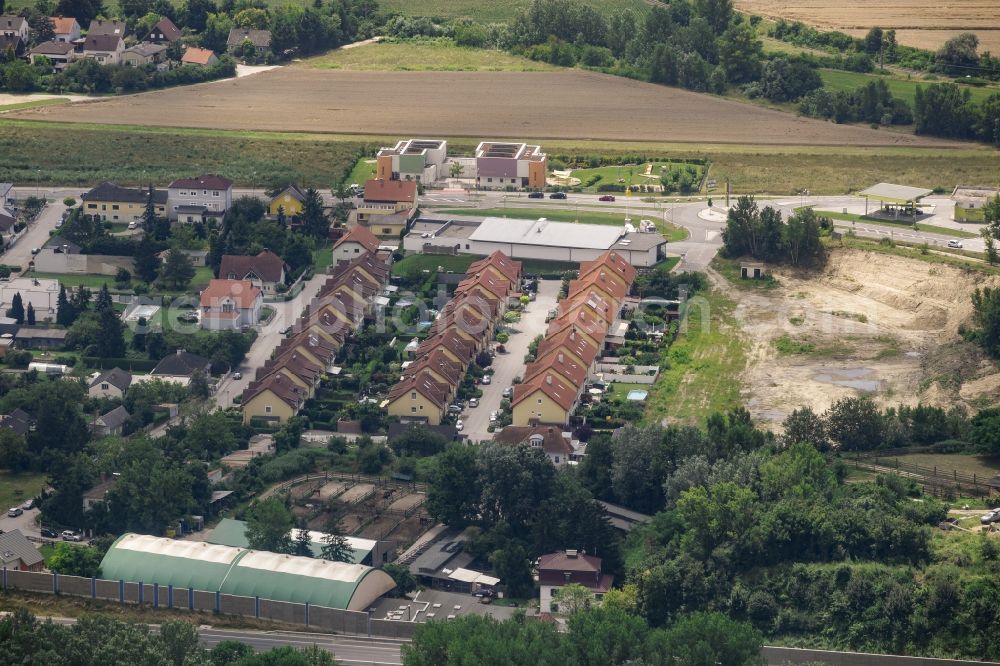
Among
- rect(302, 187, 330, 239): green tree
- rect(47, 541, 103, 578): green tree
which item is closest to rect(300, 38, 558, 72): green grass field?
rect(302, 187, 330, 239): green tree

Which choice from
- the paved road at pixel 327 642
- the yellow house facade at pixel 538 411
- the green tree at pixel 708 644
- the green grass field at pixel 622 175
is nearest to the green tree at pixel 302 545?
the paved road at pixel 327 642

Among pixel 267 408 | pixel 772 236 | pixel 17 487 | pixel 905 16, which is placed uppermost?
pixel 905 16

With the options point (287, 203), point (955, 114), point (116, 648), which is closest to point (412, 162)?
point (287, 203)

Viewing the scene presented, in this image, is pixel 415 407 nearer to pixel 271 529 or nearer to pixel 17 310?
pixel 271 529

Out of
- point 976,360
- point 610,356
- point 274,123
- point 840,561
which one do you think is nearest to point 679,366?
point 610,356

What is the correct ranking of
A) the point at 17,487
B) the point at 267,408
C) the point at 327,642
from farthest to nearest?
the point at 267,408 < the point at 17,487 < the point at 327,642

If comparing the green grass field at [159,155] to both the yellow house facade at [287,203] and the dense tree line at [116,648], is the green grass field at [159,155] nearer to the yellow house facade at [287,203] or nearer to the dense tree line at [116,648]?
the yellow house facade at [287,203]
